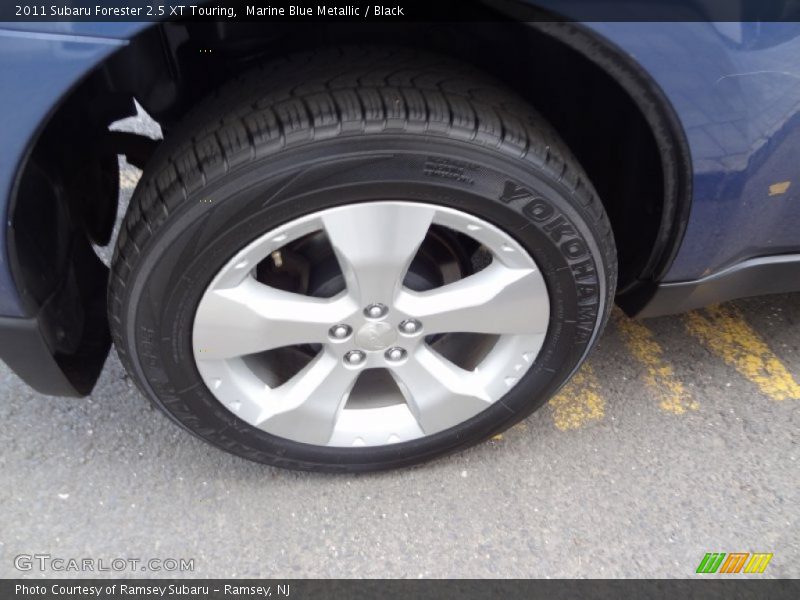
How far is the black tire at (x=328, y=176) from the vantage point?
1146 mm

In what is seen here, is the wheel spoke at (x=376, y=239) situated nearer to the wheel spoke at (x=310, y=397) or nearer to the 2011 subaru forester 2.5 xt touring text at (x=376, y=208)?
the 2011 subaru forester 2.5 xt touring text at (x=376, y=208)

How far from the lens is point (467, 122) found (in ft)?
3.87

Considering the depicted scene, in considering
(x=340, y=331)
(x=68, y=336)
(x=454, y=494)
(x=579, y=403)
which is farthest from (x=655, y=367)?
(x=68, y=336)

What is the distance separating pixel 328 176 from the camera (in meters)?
1.15

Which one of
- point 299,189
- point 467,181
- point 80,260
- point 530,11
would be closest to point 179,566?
point 80,260

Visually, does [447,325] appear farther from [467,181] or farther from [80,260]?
[80,260]

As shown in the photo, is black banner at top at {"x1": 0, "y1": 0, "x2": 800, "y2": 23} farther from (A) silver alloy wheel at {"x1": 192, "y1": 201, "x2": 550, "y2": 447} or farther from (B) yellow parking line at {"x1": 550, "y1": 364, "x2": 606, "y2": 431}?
(B) yellow parking line at {"x1": 550, "y1": 364, "x2": 606, "y2": 431}

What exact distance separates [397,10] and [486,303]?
576mm

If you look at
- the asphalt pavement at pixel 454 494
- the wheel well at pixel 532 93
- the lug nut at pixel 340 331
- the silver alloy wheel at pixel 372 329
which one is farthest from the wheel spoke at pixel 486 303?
the asphalt pavement at pixel 454 494

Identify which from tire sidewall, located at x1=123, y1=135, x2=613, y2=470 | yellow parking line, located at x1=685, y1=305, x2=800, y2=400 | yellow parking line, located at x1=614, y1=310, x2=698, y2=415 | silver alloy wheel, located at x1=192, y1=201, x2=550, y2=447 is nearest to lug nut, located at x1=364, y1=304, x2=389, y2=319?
silver alloy wheel, located at x1=192, y1=201, x2=550, y2=447

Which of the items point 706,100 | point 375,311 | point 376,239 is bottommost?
point 375,311

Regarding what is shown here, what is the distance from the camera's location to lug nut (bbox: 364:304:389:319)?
1345 mm
